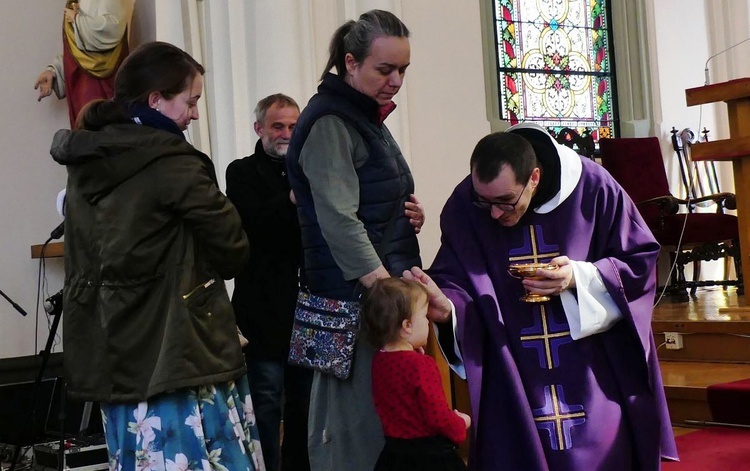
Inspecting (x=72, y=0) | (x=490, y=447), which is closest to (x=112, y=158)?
(x=490, y=447)

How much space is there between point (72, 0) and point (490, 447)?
4.35 m

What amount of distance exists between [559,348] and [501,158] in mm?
590

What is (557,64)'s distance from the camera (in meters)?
9.75

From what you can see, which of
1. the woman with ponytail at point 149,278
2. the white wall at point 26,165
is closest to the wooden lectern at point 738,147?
the woman with ponytail at point 149,278

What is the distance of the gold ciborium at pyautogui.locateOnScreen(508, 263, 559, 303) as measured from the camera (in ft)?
9.21

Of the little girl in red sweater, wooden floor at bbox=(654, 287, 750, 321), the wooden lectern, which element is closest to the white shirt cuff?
the little girl in red sweater

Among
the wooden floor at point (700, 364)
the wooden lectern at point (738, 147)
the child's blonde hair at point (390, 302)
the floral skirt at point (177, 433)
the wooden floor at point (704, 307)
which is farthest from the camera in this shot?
the wooden lectern at point (738, 147)

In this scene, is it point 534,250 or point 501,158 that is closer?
point 501,158

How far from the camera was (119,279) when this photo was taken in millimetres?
2717

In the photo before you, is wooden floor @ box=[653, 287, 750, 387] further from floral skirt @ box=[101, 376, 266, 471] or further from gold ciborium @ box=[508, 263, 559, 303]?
floral skirt @ box=[101, 376, 266, 471]

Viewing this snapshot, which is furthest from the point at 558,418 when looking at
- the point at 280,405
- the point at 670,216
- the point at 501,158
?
the point at 670,216

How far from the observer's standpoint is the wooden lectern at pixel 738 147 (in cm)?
552

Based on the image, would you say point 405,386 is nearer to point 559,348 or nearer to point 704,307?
point 559,348

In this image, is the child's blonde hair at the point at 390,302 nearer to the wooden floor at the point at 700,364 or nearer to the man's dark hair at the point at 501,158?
the man's dark hair at the point at 501,158
